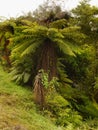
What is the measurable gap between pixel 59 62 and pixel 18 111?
4.86 m

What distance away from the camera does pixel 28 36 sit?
11.9 metres

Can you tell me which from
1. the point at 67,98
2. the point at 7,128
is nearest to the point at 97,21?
the point at 67,98

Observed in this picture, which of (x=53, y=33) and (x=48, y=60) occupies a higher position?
(x=53, y=33)

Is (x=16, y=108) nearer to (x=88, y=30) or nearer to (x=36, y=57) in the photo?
(x=36, y=57)

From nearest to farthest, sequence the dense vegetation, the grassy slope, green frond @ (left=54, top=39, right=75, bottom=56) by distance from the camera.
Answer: the grassy slope → the dense vegetation → green frond @ (left=54, top=39, right=75, bottom=56)

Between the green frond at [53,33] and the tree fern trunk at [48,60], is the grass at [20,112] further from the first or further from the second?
the green frond at [53,33]

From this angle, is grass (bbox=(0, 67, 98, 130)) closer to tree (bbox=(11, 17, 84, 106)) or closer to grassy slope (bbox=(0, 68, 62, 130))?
grassy slope (bbox=(0, 68, 62, 130))

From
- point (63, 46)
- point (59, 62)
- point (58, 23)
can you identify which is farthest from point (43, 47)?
point (59, 62)

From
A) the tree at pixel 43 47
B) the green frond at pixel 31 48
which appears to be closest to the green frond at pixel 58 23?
the tree at pixel 43 47

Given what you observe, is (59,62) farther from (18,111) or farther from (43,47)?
(18,111)

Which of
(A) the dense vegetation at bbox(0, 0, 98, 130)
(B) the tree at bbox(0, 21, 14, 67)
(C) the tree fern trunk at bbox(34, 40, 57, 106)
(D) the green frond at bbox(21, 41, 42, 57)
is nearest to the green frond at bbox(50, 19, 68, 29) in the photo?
(A) the dense vegetation at bbox(0, 0, 98, 130)

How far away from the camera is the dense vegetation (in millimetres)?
10523

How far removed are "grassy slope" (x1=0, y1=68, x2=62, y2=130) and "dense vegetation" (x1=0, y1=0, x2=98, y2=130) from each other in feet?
0.96

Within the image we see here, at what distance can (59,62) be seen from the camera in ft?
44.2
